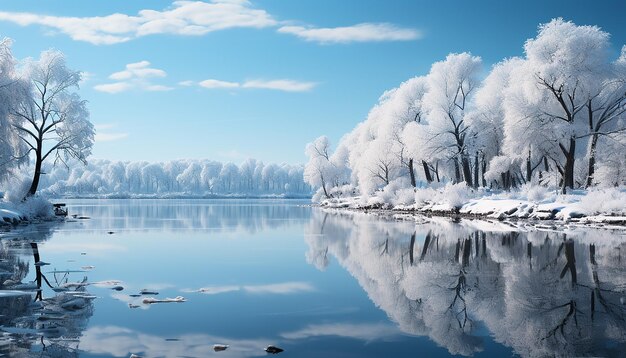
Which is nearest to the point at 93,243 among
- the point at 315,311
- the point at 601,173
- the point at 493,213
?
the point at 315,311

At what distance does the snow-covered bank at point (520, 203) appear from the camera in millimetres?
31234

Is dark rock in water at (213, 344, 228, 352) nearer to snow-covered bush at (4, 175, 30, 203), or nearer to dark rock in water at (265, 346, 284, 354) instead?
dark rock in water at (265, 346, 284, 354)

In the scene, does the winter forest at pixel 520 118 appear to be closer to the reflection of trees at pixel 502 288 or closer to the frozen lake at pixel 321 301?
the reflection of trees at pixel 502 288

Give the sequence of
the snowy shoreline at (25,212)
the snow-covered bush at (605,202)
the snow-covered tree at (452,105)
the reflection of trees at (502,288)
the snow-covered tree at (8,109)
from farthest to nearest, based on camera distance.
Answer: the snow-covered tree at (452,105) < the snow-covered bush at (605,202) < the snow-covered tree at (8,109) < the snowy shoreline at (25,212) < the reflection of trees at (502,288)

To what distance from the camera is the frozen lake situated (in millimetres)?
7824

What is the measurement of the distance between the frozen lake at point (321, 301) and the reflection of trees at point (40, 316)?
28mm

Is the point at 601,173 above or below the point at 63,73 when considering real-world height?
below

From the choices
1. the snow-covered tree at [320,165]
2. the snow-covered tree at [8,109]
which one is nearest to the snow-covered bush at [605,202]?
the snow-covered tree at [8,109]

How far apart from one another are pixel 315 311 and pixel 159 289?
4090 millimetres

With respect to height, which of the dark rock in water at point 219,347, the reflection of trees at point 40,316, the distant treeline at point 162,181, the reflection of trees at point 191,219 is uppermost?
the distant treeline at point 162,181

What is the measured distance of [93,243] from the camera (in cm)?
2241

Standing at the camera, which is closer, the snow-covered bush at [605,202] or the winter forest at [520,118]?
the snow-covered bush at [605,202]

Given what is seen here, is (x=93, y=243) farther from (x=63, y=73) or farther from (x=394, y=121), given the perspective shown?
(x=394, y=121)

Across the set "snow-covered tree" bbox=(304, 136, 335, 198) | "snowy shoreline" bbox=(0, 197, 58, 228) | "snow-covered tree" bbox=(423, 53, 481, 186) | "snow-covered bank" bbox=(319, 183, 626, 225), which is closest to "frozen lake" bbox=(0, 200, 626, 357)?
"snowy shoreline" bbox=(0, 197, 58, 228)
